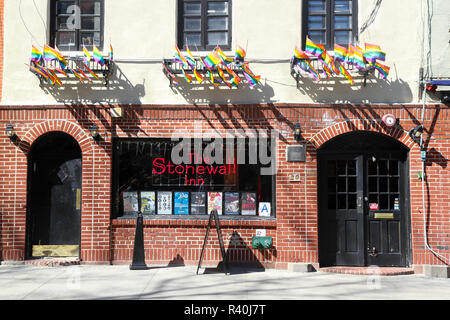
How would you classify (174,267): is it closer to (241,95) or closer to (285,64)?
(241,95)

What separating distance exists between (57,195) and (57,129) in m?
1.40

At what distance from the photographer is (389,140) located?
9.25m

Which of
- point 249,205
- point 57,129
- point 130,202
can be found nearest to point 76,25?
point 57,129

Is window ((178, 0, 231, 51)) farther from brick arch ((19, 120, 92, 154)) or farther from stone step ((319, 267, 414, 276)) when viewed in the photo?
stone step ((319, 267, 414, 276))

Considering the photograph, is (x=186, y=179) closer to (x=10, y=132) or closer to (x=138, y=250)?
(x=138, y=250)

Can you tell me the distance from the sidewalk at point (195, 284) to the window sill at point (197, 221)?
84 centimetres

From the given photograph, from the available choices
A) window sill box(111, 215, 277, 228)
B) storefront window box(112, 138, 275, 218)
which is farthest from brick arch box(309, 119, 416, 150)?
window sill box(111, 215, 277, 228)

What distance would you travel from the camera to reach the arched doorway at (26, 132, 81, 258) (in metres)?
9.56

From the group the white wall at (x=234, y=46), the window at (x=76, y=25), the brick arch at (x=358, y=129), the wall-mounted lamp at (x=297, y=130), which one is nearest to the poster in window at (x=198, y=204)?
the white wall at (x=234, y=46)

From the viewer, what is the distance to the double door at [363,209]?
9148 mm

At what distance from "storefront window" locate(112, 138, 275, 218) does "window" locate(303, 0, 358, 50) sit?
8.67 ft

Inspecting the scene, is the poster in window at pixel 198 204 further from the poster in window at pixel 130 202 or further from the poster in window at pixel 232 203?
the poster in window at pixel 130 202

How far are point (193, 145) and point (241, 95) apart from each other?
1.40 metres

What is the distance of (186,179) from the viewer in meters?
9.48
